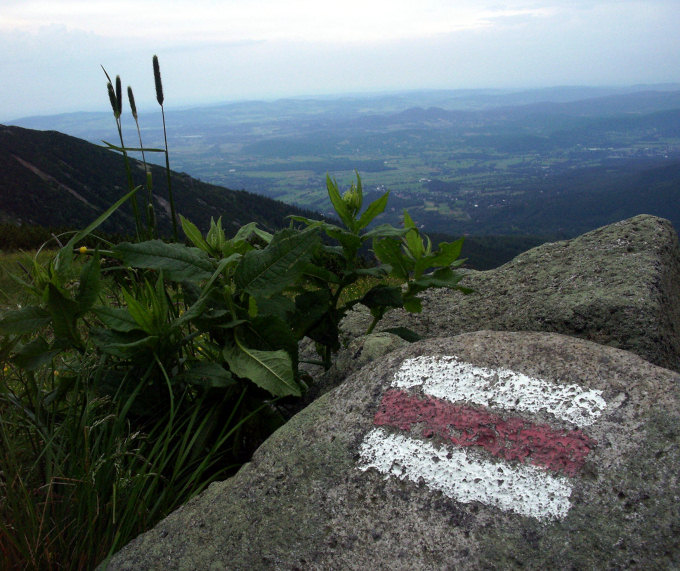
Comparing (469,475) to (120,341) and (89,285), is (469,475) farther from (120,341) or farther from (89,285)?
(89,285)

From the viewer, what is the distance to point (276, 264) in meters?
2.95

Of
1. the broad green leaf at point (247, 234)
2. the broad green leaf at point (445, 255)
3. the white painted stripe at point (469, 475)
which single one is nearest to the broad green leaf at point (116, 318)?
the broad green leaf at point (247, 234)

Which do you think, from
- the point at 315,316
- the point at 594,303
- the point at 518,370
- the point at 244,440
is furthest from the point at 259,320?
the point at 594,303

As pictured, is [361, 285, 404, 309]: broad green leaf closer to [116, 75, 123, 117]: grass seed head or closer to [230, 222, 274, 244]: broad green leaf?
[230, 222, 274, 244]: broad green leaf

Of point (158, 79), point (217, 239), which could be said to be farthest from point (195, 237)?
point (158, 79)

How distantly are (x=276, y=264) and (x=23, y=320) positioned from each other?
153 centimetres

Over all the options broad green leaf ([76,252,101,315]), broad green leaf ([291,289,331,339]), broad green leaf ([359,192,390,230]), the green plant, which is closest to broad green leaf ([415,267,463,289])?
the green plant

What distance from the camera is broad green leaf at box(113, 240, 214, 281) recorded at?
111 inches

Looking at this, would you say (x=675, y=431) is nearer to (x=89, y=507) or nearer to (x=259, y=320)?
(x=259, y=320)

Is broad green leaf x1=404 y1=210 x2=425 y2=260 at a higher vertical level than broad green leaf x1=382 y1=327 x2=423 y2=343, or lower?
higher

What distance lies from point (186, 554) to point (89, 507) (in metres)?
0.57

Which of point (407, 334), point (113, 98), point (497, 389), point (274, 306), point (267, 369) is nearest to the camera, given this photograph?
point (497, 389)

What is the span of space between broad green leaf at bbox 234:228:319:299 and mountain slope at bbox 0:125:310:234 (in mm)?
72758

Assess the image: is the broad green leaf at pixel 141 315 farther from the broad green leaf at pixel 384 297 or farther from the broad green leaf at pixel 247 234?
the broad green leaf at pixel 384 297
